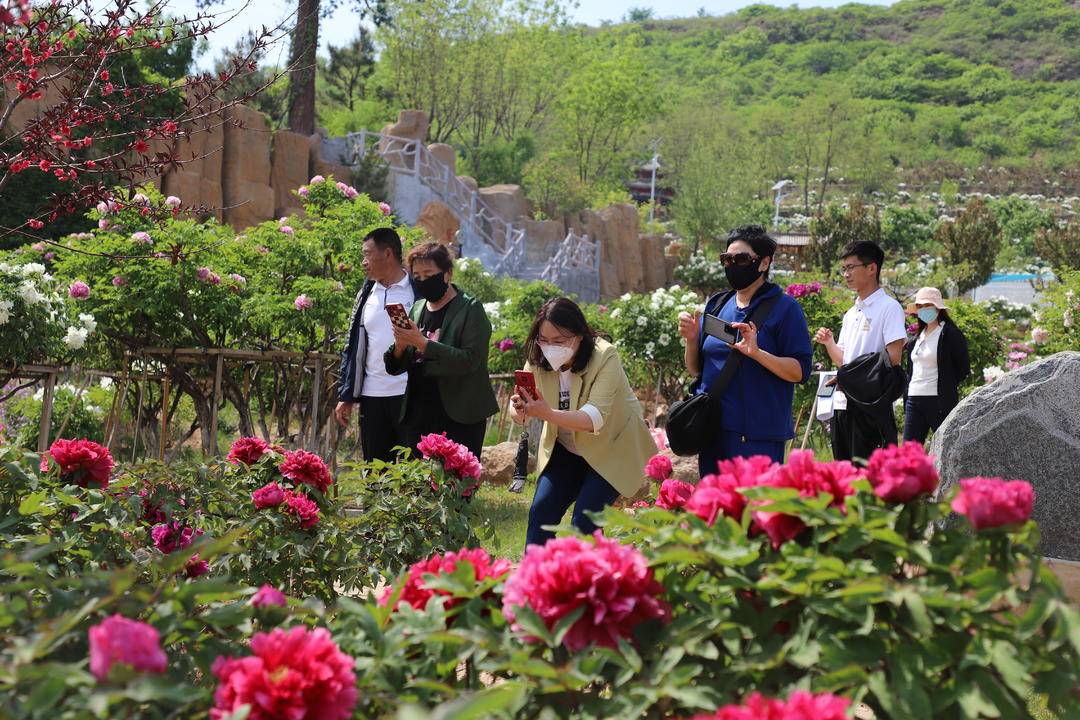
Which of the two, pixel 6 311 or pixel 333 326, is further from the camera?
pixel 333 326

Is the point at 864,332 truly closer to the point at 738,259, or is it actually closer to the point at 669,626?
the point at 738,259

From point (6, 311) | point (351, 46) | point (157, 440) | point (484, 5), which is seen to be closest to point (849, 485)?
point (6, 311)

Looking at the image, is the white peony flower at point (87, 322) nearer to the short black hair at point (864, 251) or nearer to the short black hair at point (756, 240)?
the short black hair at point (756, 240)

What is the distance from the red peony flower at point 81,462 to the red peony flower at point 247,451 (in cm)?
46

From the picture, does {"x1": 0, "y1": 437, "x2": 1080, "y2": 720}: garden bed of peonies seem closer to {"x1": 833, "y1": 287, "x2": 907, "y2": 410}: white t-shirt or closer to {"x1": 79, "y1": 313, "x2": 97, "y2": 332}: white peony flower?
{"x1": 833, "y1": 287, "x2": 907, "y2": 410}: white t-shirt

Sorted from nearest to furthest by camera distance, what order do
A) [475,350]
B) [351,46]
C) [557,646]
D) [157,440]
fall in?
[557,646] < [475,350] < [157,440] < [351,46]

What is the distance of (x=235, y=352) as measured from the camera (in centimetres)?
719

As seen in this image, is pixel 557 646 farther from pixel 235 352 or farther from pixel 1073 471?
pixel 235 352

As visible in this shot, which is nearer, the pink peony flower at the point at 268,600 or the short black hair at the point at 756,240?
the pink peony flower at the point at 268,600

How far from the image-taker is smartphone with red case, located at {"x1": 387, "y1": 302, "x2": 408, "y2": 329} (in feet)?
14.6

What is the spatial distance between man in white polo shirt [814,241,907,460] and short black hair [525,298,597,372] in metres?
1.72

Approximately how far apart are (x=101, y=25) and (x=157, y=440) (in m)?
6.10

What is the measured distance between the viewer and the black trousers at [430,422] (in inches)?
194

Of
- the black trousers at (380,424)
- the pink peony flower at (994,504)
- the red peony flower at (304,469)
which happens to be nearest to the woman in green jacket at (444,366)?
the black trousers at (380,424)
